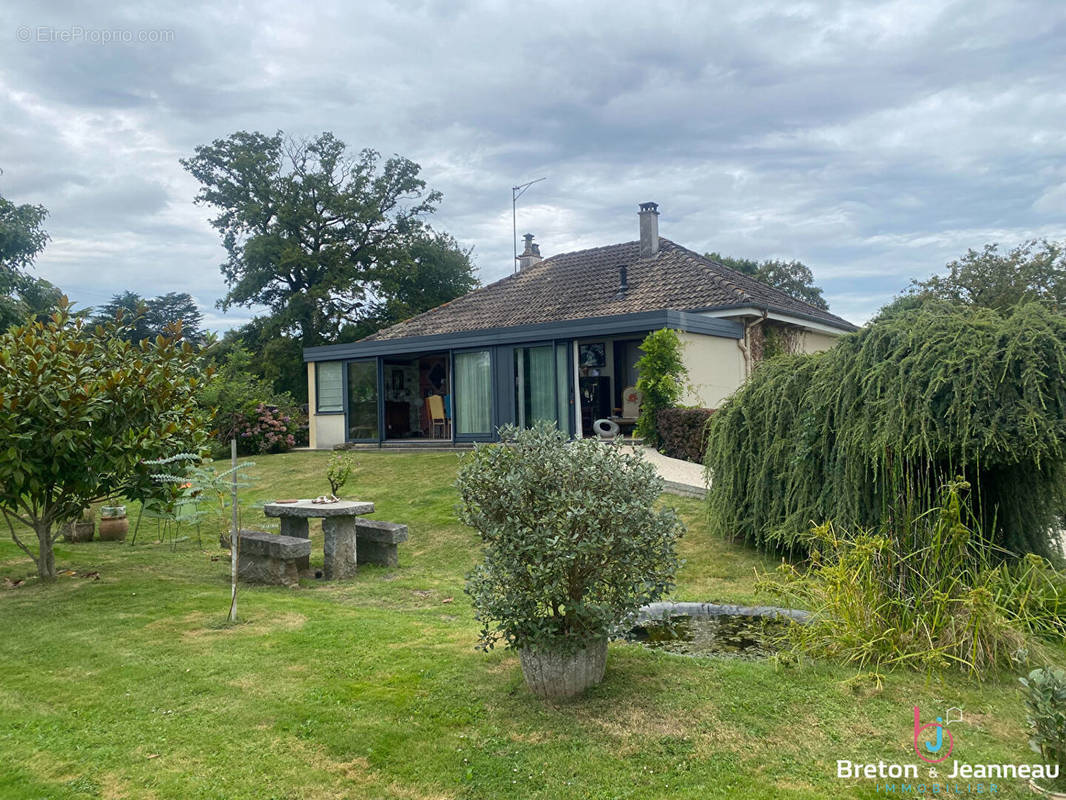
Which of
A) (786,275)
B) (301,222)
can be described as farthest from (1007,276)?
(301,222)

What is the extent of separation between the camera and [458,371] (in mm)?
16938

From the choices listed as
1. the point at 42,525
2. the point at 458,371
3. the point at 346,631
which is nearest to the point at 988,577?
the point at 346,631

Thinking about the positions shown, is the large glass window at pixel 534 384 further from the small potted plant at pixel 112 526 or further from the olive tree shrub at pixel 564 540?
the olive tree shrub at pixel 564 540

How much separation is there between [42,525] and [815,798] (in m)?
7.39

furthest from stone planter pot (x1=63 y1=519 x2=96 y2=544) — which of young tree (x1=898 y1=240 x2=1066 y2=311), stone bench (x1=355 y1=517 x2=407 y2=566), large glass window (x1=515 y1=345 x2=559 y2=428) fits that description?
young tree (x1=898 y1=240 x2=1066 y2=311)

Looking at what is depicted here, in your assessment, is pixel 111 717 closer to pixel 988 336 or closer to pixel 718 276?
pixel 988 336

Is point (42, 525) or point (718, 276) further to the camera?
point (718, 276)

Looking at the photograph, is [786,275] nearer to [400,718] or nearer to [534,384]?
[534,384]

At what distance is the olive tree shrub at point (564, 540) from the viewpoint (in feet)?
12.2

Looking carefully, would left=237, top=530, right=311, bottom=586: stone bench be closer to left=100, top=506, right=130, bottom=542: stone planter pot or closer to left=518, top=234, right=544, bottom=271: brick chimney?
left=100, top=506, right=130, bottom=542: stone planter pot

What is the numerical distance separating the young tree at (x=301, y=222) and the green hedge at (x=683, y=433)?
21.9 metres

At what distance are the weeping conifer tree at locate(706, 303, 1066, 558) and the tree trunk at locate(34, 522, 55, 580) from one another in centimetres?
718

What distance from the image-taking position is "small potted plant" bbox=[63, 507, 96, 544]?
397 inches

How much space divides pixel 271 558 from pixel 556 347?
8868 millimetres
